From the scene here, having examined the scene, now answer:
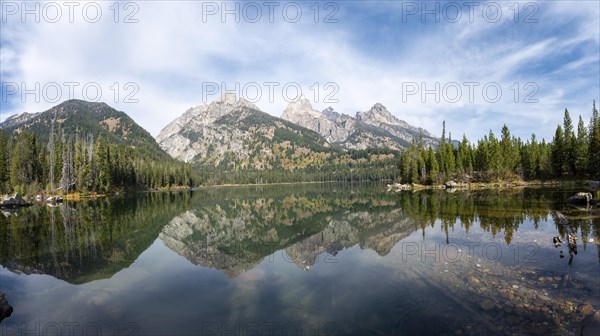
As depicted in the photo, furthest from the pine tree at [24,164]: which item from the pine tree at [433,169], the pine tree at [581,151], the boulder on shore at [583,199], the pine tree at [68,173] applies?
the pine tree at [581,151]

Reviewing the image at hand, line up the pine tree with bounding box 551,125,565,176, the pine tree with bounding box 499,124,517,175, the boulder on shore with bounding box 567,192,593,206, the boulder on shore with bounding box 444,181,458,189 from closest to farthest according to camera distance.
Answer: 1. the boulder on shore with bounding box 567,192,593,206
2. the pine tree with bounding box 551,125,565,176
3. the boulder on shore with bounding box 444,181,458,189
4. the pine tree with bounding box 499,124,517,175

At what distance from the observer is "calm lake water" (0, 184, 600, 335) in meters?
12.2

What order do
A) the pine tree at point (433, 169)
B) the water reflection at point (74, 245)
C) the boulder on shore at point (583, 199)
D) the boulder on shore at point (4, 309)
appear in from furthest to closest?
1. the pine tree at point (433, 169)
2. the boulder on shore at point (583, 199)
3. the water reflection at point (74, 245)
4. the boulder on shore at point (4, 309)

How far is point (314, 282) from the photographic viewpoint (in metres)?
17.7

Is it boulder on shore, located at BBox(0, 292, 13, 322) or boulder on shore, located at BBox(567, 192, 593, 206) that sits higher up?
boulder on shore, located at BBox(567, 192, 593, 206)

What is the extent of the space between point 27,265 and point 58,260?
1.67m

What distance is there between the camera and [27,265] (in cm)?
2180

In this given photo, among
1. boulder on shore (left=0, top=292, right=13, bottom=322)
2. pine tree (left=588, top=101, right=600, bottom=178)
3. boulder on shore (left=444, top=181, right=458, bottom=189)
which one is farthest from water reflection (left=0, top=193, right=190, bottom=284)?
pine tree (left=588, top=101, right=600, bottom=178)

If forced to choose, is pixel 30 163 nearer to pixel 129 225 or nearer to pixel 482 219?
pixel 129 225

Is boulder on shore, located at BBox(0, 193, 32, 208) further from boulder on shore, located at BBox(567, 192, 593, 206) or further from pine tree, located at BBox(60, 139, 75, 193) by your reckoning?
boulder on shore, located at BBox(567, 192, 593, 206)

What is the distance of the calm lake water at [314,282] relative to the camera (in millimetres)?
12195

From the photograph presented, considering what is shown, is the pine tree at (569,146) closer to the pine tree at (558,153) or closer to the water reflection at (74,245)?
the pine tree at (558,153)

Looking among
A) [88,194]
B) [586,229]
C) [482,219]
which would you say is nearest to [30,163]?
[88,194]

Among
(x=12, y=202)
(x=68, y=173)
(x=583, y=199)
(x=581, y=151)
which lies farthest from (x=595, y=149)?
(x=68, y=173)
